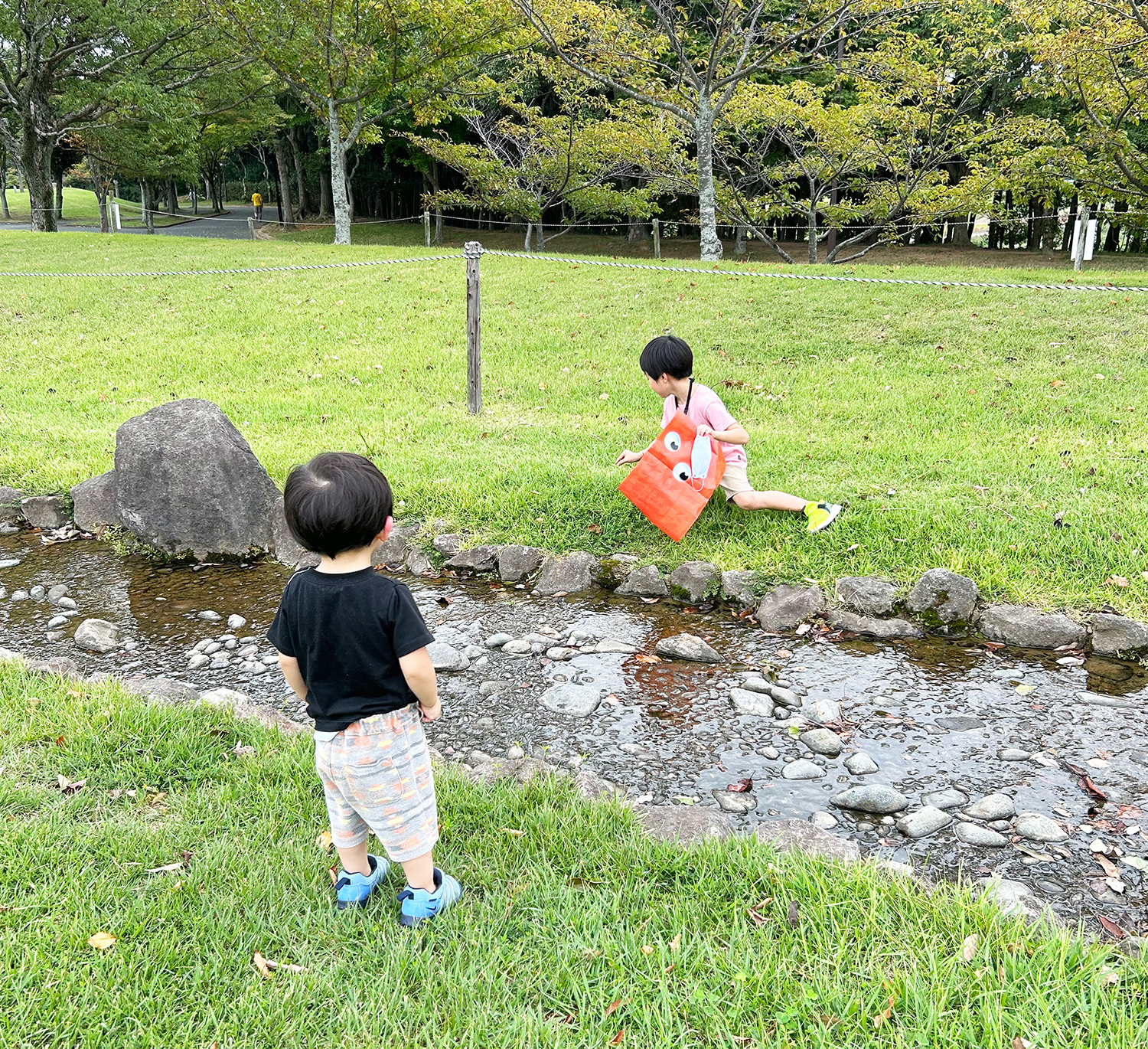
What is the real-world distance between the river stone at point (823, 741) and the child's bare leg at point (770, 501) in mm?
2006

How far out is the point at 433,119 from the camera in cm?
2306

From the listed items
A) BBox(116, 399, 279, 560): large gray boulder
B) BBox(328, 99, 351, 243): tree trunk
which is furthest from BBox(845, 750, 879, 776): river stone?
BBox(328, 99, 351, 243): tree trunk

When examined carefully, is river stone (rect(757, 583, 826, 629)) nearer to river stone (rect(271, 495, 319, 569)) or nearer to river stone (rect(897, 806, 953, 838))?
river stone (rect(897, 806, 953, 838))

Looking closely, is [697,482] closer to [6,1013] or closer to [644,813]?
[644,813]

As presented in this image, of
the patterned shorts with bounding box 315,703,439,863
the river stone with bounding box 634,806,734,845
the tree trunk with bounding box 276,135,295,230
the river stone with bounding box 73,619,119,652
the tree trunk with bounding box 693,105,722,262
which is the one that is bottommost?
the river stone with bounding box 73,619,119,652

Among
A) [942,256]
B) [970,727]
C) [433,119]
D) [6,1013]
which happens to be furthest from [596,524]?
[942,256]

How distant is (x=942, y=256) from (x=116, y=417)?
24747 millimetres

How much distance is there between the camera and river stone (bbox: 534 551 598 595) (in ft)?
17.4

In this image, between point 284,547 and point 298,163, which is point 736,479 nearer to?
point 284,547

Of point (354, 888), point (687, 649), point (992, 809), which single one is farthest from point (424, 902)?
point (687, 649)

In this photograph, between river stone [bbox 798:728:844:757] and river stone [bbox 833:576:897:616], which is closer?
river stone [bbox 798:728:844:757]

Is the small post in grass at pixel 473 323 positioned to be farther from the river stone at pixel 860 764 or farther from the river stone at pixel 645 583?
the river stone at pixel 860 764

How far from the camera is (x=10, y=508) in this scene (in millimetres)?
6473

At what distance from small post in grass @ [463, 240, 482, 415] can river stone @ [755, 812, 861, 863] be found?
218 inches
